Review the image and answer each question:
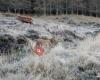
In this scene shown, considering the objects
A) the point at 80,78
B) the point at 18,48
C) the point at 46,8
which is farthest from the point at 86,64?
the point at 46,8

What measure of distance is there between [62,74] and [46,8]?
11.5m

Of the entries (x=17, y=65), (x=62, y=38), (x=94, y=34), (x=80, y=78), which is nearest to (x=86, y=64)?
(x=80, y=78)

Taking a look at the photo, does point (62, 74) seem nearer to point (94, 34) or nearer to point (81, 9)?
point (94, 34)

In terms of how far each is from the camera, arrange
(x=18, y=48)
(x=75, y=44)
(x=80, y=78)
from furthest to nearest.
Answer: (x=75, y=44) → (x=18, y=48) → (x=80, y=78)

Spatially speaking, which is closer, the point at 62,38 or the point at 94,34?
the point at 62,38

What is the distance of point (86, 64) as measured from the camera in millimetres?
10359

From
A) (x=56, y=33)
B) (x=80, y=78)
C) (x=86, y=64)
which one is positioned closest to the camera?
(x=80, y=78)

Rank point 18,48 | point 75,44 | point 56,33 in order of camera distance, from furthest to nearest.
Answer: point 56,33, point 75,44, point 18,48

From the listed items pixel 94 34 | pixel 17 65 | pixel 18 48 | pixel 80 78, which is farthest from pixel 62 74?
pixel 94 34

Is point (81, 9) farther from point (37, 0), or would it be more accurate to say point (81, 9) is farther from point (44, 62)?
point (44, 62)

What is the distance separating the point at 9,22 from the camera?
49.1ft

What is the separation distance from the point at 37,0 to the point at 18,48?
9.06 meters

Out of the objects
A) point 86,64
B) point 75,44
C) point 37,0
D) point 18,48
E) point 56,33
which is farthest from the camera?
point 37,0

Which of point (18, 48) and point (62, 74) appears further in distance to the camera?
point (18, 48)
